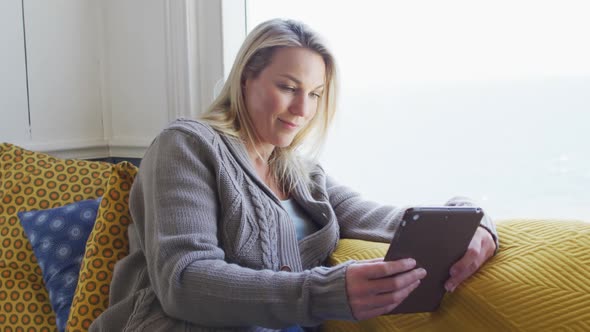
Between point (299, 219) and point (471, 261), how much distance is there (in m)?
0.48

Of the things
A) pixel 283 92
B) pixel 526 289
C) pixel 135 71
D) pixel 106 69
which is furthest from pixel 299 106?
pixel 106 69

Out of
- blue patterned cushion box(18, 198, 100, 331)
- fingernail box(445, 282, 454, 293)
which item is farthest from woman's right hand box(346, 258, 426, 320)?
blue patterned cushion box(18, 198, 100, 331)

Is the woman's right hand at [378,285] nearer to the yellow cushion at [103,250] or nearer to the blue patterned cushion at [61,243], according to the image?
the yellow cushion at [103,250]

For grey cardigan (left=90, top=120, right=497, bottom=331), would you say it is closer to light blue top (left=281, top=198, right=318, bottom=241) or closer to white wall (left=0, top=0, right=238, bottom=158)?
light blue top (left=281, top=198, right=318, bottom=241)

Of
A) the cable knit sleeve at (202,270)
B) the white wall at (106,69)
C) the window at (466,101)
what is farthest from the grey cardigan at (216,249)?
the white wall at (106,69)

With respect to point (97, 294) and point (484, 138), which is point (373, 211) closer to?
point (484, 138)

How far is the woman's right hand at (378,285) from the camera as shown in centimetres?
105

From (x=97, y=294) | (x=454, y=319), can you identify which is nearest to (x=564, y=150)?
(x=454, y=319)

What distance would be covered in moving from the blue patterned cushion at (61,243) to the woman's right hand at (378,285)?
0.80m

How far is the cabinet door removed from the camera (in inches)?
78.5

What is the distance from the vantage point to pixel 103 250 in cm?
148

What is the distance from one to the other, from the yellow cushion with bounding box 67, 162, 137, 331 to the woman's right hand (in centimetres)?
66

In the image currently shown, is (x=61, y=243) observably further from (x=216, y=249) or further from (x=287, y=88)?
(x=287, y=88)

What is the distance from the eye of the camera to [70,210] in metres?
1.63
